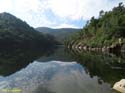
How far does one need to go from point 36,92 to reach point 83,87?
22.6ft

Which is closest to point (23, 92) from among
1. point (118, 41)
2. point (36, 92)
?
point (36, 92)

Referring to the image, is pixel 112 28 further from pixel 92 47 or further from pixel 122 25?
pixel 92 47

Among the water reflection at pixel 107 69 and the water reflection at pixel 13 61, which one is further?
the water reflection at pixel 13 61

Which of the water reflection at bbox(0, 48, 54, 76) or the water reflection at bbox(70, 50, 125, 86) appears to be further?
the water reflection at bbox(0, 48, 54, 76)

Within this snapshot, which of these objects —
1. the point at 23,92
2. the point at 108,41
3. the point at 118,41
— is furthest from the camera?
the point at 108,41

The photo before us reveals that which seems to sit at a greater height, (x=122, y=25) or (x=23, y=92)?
(x=122, y=25)

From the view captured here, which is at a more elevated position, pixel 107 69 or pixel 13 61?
pixel 107 69

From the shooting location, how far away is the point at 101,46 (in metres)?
147

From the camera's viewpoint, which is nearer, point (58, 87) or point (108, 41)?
point (58, 87)

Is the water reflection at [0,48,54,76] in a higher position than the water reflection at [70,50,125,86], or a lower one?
lower

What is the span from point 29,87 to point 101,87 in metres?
9.58

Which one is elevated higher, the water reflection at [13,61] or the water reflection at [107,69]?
the water reflection at [107,69]

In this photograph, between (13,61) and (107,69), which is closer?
(107,69)

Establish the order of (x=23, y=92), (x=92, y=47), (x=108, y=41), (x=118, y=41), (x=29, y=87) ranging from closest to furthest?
1. (x=23, y=92)
2. (x=29, y=87)
3. (x=118, y=41)
4. (x=108, y=41)
5. (x=92, y=47)
